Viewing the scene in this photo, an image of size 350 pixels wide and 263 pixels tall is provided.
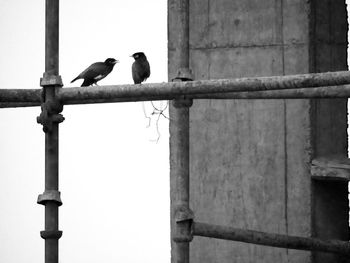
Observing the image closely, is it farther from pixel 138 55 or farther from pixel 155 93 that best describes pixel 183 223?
pixel 138 55

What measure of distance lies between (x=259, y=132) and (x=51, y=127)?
2.16 meters

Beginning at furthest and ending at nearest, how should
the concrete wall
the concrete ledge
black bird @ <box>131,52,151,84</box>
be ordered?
1. black bird @ <box>131,52,151,84</box>
2. the concrete wall
3. the concrete ledge

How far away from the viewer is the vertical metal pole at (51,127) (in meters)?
8.12

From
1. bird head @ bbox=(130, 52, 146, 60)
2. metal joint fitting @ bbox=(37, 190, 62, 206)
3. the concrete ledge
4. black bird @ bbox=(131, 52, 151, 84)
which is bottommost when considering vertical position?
metal joint fitting @ bbox=(37, 190, 62, 206)

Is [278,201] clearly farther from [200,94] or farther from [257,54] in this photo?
[200,94]

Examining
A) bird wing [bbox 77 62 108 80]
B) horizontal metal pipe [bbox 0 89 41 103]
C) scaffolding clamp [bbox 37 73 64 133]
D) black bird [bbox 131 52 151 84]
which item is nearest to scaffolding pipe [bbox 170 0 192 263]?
scaffolding clamp [bbox 37 73 64 133]

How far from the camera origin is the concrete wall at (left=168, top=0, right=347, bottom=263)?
31.9ft

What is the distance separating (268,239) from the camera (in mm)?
8625

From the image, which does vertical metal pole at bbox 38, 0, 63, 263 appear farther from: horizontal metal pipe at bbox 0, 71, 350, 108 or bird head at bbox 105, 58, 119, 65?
bird head at bbox 105, 58, 119, 65

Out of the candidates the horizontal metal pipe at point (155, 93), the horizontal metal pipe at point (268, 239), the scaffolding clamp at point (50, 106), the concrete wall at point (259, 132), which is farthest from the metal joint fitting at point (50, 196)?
the concrete wall at point (259, 132)

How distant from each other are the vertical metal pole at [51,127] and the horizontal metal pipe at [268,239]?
98 cm

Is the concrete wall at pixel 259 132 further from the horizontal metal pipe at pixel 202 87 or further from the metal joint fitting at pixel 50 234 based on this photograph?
the metal joint fitting at pixel 50 234

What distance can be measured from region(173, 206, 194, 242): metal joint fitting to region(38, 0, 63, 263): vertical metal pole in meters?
0.80

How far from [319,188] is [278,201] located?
338 mm
